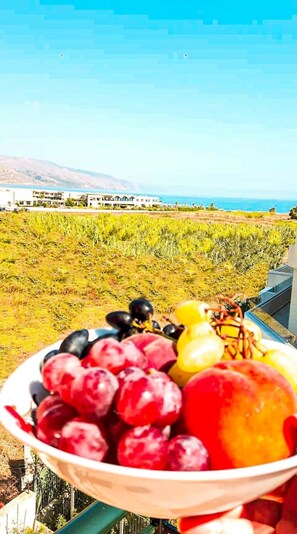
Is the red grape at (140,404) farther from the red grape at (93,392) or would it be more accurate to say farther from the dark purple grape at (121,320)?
the dark purple grape at (121,320)

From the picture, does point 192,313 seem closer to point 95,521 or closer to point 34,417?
point 34,417

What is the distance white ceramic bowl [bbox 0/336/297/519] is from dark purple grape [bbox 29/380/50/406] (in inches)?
2.8

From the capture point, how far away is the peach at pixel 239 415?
0.42m

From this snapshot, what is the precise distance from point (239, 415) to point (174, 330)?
0.22 meters

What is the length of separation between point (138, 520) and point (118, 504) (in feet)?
6.56

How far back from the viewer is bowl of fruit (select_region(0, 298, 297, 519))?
404 mm

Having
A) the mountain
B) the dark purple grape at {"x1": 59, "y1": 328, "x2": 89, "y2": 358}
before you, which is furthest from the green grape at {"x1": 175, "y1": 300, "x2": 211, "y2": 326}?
the mountain

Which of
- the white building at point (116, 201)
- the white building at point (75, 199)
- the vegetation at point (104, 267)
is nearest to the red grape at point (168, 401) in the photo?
the vegetation at point (104, 267)

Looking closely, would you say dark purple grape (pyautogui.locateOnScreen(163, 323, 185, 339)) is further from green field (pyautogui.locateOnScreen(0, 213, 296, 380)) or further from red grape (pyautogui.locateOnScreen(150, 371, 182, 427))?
green field (pyautogui.locateOnScreen(0, 213, 296, 380))

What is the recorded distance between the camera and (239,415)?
43 cm

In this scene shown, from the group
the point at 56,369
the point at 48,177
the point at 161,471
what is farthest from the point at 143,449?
the point at 48,177

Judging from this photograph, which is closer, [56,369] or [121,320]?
[56,369]

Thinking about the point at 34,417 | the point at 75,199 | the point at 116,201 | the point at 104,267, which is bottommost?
the point at 116,201

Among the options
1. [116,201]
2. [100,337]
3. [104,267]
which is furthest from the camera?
[116,201]
